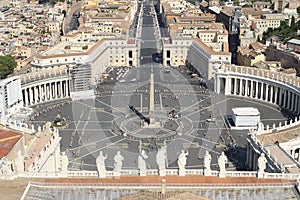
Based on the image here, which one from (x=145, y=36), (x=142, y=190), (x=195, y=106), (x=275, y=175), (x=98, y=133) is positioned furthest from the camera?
(x=145, y=36)

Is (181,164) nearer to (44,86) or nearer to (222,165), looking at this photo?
(222,165)

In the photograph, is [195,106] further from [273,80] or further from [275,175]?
[275,175]

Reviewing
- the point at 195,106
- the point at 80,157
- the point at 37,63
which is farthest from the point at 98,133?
the point at 37,63

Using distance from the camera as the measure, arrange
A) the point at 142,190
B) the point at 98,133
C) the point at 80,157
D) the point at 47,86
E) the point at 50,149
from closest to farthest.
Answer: the point at 142,190 → the point at 50,149 → the point at 80,157 → the point at 98,133 → the point at 47,86

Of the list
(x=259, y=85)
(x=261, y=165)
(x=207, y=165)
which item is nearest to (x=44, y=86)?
(x=259, y=85)

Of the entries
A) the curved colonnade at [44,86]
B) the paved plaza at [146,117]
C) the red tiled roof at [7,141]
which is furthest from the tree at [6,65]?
the red tiled roof at [7,141]

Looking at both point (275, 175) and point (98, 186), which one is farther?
point (275, 175)

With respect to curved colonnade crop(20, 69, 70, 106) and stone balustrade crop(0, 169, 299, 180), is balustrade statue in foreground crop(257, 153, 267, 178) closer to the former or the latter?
stone balustrade crop(0, 169, 299, 180)

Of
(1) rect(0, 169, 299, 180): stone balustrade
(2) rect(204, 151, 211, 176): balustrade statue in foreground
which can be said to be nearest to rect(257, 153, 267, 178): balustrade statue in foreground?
(1) rect(0, 169, 299, 180): stone balustrade
